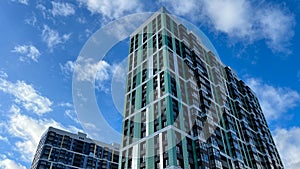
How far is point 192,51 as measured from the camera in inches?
2443

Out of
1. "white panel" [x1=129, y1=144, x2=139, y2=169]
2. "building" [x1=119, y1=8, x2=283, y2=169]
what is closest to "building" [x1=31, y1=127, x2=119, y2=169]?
"building" [x1=119, y1=8, x2=283, y2=169]

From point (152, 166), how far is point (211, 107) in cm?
2108

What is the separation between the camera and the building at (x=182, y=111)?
1620 inches

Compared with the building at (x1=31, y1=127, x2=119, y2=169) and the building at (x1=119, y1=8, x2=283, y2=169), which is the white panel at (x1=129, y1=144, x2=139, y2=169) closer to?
the building at (x1=119, y1=8, x2=283, y2=169)

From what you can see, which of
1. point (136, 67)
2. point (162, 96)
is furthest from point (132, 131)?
point (136, 67)

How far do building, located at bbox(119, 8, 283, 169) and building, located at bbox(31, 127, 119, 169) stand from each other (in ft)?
163

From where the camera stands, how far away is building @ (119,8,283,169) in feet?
135

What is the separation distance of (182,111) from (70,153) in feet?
209

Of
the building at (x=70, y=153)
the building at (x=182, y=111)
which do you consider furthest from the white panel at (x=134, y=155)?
the building at (x=70, y=153)

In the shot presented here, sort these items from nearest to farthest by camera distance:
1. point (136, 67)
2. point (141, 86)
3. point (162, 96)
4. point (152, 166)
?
1. point (152, 166)
2. point (162, 96)
3. point (141, 86)
4. point (136, 67)

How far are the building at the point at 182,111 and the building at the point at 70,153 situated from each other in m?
49.6

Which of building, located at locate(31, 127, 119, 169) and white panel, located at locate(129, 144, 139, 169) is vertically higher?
building, located at locate(31, 127, 119, 169)

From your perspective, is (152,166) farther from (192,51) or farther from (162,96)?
(192,51)

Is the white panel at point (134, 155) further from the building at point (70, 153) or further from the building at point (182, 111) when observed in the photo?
the building at point (70, 153)
